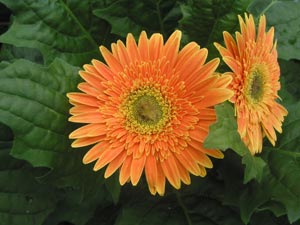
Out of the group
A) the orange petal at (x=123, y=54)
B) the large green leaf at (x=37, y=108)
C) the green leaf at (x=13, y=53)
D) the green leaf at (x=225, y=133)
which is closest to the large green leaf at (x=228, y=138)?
the green leaf at (x=225, y=133)

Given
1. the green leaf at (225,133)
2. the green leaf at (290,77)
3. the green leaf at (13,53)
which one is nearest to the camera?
the green leaf at (225,133)

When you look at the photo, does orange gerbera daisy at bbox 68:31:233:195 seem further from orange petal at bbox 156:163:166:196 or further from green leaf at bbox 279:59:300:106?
green leaf at bbox 279:59:300:106

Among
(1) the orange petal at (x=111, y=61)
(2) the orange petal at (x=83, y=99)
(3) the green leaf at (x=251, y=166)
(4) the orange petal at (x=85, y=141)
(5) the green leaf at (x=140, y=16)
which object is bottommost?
(3) the green leaf at (x=251, y=166)

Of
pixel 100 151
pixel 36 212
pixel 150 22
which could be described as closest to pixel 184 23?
pixel 150 22

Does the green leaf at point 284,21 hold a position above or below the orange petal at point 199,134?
above

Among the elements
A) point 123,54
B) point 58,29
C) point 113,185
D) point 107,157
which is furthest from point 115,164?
point 58,29

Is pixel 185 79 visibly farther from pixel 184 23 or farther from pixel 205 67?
pixel 184 23

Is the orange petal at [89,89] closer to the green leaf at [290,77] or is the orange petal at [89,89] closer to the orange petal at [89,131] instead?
the orange petal at [89,131]
